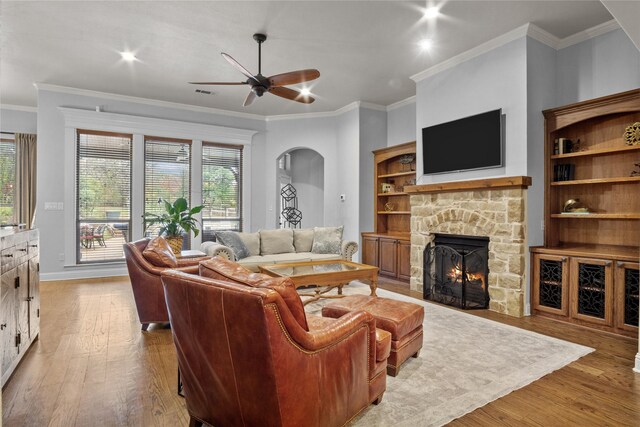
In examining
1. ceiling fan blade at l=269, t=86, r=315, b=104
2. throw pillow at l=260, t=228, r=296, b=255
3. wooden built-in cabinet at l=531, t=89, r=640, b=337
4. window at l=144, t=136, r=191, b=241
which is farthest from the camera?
window at l=144, t=136, r=191, b=241

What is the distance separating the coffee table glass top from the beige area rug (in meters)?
1.06

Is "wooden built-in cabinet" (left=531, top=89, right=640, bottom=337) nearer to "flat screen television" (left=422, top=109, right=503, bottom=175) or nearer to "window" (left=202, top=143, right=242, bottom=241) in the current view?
"flat screen television" (left=422, top=109, right=503, bottom=175)

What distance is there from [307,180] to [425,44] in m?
6.00

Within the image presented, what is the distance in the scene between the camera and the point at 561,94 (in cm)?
437

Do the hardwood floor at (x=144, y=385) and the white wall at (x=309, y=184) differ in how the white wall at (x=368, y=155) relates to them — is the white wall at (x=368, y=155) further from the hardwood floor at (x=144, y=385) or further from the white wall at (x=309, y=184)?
the hardwood floor at (x=144, y=385)

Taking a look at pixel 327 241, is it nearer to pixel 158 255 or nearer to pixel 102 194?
pixel 158 255

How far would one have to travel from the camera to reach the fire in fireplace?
4500mm

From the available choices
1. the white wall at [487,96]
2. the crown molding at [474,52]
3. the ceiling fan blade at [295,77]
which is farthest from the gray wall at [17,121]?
the white wall at [487,96]

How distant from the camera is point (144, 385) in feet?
8.31

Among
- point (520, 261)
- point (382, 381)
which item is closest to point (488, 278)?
point (520, 261)

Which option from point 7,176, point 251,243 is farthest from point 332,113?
point 7,176

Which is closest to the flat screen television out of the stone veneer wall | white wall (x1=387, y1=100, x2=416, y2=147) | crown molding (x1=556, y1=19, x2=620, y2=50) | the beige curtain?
the stone veneer wall

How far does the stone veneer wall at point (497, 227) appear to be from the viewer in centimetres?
409

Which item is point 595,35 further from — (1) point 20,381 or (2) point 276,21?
(1) point 20,381
